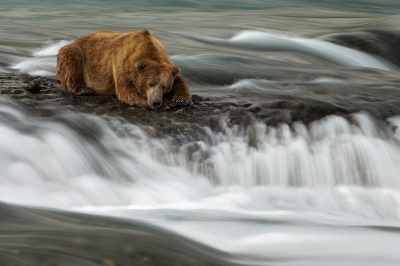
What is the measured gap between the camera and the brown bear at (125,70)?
6395 mm

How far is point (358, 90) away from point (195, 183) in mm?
2955

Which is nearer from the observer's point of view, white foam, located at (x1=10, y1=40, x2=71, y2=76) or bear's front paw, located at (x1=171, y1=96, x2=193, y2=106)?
bear's front paw, located at (x1=171, y1=96, x2=193, y2=106)

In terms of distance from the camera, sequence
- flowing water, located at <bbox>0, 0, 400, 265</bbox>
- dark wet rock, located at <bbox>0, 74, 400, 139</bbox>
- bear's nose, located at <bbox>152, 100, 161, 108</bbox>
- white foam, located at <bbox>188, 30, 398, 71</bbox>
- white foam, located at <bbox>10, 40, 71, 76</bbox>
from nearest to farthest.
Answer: flowing water, located at <bbox>0, 0, 400, 265</bbox>, dark wet rock, located at <bbox>0, 74, 400, 139</bbox>, bear's nose, located at <bbox>152, 100, 161, 108</bbox>, white foam, located at <bbox>10, 40, 71, 76</bbox>, white foam, located at <bbox>188, 30, 398, 71</bbox>

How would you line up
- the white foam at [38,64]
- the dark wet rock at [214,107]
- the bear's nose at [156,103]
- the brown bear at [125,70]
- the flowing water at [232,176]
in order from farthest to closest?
the white foam at [38,64] < the brown bear at [125,70] < the bear's nose at [156,103] < the dark wet rock at [214,107] < the flowing water at [232,176]

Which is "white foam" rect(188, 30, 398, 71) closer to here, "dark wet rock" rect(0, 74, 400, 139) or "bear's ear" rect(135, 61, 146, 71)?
"dark wet rock" rect(0, 74, 400, 139)

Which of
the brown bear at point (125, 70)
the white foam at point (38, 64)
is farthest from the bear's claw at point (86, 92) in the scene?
the white foam at point (38, 64)

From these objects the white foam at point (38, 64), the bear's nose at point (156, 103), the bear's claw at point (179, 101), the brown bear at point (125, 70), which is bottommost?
the bear's nose at point (156, 103)

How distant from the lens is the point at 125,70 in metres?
6.66

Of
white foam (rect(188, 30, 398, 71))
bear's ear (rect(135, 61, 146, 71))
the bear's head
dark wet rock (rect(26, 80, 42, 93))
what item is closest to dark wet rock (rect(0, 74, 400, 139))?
dark wet rock (rect(26, 80, 42, 93))

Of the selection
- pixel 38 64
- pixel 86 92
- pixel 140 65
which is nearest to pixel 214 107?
pixel 140 65

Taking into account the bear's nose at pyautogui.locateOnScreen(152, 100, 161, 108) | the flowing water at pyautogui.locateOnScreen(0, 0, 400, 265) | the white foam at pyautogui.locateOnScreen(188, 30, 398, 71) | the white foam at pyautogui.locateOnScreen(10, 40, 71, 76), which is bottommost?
the flowing water at pyautogui.locateOnScreen(0, 0, 400, 265)

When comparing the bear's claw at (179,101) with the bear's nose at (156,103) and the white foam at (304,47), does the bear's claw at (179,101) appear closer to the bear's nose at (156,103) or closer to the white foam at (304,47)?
the bear's nose at (156,103)

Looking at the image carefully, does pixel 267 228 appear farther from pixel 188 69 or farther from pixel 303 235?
pixel 188 69

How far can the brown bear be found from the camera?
252 inches
